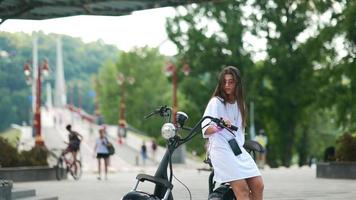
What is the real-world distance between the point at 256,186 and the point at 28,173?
50.9ft

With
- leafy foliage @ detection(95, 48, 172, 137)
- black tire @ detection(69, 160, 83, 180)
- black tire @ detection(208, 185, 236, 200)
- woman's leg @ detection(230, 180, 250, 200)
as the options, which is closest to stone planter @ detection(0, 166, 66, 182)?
black tire @ detection(69, 160, 83, 180)

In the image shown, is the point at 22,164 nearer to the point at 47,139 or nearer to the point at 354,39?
the point at 354,39

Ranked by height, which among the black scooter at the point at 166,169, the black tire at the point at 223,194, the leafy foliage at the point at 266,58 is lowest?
the black tire at the point at 223,194

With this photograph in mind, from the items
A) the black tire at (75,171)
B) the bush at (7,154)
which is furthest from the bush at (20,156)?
the black tire at (75,171)

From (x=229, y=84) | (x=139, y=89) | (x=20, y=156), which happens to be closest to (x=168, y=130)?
(x=229, y=84)

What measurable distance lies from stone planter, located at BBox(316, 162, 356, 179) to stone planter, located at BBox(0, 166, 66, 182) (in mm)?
7676

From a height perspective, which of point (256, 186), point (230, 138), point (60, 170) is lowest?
point (60, 170)

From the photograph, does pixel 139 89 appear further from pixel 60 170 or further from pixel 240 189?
pixel 240 189

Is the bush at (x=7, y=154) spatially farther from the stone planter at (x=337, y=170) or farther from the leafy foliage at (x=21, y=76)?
the leafy foliage at (x=21, y=76)

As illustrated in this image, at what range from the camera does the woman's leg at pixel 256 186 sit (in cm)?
627

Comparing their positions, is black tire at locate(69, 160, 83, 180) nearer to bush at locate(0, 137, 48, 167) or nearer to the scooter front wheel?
bush at locate(0, 137, 48, 167)

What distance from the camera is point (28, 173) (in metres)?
21.0

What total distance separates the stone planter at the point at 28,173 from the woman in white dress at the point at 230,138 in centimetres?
1327

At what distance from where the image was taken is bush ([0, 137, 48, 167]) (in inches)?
810
